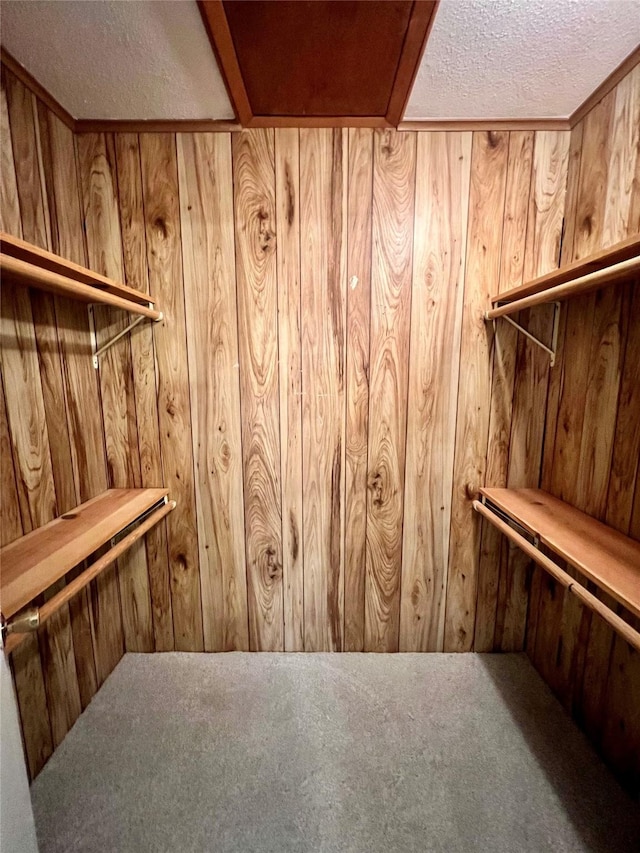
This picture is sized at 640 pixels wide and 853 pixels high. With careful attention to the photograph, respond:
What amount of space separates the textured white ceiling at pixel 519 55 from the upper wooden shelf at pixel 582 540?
1415 mm

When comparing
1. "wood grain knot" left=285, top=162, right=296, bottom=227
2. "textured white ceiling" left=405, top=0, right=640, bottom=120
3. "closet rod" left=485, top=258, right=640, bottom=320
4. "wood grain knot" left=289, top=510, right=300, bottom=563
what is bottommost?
"wood grain knot" left=289, top=510, right=300, bottom=563

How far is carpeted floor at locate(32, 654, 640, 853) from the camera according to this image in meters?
0.97

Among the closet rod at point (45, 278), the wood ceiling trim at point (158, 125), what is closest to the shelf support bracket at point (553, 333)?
the wood ceiling trim at point (158, 125)

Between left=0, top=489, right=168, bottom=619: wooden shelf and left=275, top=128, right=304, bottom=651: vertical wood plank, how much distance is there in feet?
1.79

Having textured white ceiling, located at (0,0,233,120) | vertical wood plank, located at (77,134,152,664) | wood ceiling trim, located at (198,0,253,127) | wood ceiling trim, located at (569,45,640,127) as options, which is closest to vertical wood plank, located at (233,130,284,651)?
wood ceiling trim, located at (198,0,253,127)

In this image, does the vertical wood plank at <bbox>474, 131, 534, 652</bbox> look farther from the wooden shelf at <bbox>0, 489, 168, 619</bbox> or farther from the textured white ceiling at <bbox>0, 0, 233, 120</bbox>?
the wooden shelf at <bbox>0, 489, 168, 619</bbox>

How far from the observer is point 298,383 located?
1.43 m

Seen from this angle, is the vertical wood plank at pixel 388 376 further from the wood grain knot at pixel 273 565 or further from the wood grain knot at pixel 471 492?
the wood grain knot at pixel 273 565

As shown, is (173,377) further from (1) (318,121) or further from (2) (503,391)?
(2) (503,391)

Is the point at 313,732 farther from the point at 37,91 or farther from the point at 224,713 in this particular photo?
the point at 37,91

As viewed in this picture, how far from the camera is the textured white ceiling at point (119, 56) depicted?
901 millimetres

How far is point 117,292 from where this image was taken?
1.25 metres

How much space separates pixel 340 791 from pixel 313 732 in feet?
0.63

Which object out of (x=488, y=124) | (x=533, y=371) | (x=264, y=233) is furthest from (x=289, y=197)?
(x=533, y=371)
